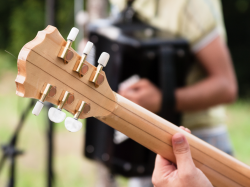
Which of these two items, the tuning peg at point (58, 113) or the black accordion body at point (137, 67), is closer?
the tuning peg at point (58, 113)

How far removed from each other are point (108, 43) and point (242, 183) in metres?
0.84

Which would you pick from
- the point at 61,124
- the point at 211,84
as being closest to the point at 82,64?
the point at 211,84

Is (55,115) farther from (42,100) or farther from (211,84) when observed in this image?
(211,84)

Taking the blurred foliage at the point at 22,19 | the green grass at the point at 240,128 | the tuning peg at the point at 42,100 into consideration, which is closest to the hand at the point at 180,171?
the tuning peg at the point at 42,100

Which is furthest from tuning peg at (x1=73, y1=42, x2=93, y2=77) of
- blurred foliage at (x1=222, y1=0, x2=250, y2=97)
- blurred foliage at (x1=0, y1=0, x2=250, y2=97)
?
blurred foliage at (x1=222, y1=0, x2=250, y2=97)

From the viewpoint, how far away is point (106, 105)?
2.36 feet

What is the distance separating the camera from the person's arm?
1.29 m

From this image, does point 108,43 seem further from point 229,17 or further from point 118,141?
point 229,17

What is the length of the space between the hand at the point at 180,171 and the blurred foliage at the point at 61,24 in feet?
12.3

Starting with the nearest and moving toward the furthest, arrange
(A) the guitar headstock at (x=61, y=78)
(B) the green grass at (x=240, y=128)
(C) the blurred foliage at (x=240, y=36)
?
(A) the guitar headstock at (x=61, y=78) < (B) the green grass at (x=240, y=128) < (C) the blurred foliage at (x=240, y=36)

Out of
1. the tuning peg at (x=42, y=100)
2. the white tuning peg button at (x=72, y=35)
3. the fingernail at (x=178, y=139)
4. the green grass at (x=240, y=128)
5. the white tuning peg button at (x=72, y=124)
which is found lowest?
the green grass at (x=240, y=128)

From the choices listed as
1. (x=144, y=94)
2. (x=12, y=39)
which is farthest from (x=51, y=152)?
(x=12, y=39)

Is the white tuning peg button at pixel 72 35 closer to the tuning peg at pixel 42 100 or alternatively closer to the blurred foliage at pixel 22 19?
the tuning peg at pixel 42 100

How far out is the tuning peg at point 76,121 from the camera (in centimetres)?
67
